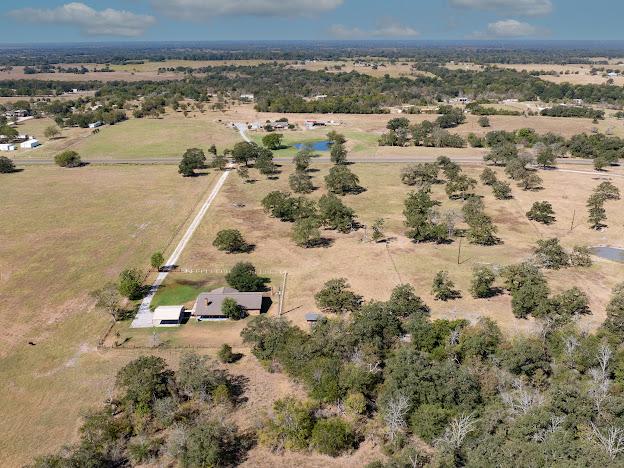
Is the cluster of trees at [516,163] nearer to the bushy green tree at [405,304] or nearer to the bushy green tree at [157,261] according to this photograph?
the bushy green tree at [405,304]

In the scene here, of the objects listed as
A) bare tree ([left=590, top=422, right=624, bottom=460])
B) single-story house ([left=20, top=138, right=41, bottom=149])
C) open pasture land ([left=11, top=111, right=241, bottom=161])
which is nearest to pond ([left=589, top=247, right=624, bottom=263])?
bare tree ([left=590, top=422, right=624, bottom=460])

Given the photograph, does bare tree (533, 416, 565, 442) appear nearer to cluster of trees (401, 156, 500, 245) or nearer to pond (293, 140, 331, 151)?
cluster of trees (401, 156, 500, 245)

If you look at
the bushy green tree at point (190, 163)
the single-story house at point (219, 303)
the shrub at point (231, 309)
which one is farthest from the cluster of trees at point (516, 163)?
the shrub at point (231, 309)

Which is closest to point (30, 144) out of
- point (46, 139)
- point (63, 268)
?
point (46, 139)

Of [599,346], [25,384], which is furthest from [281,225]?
[599,346]

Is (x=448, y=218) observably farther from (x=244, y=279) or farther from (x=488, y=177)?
(x=244, y=279)
